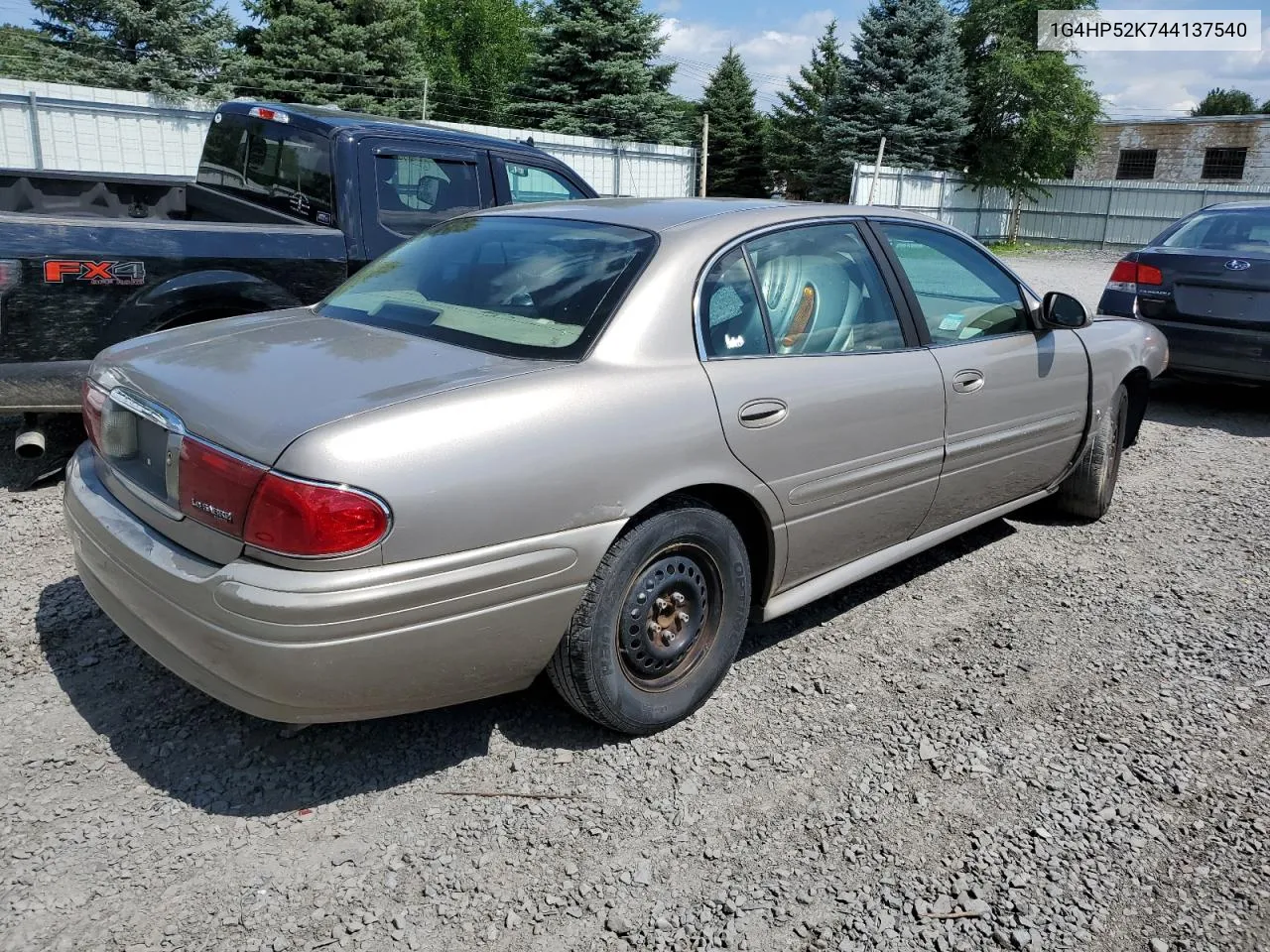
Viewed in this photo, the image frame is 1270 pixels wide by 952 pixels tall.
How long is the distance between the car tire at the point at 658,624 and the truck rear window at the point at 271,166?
3.39 m

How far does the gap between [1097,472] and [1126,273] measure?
3288mm

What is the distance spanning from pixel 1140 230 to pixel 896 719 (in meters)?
32.4

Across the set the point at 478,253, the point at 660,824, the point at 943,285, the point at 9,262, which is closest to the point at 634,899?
the point at 660,824

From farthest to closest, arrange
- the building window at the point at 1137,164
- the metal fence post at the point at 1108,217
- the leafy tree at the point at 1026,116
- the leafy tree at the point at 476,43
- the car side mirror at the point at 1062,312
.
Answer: the leafy tree at the point at 476,43, the building window at the point at 1137,164, the leafy tree at the point at 1026,116, the metal fence post at the point at 1108,217, the car side mirror at the point at 1062,312

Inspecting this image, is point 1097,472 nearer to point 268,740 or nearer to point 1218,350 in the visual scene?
point 1218,350

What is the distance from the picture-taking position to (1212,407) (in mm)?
7836

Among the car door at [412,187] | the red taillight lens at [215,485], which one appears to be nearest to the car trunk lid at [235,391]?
the red taillight lens at [215,485]

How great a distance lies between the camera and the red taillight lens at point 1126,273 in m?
7.36

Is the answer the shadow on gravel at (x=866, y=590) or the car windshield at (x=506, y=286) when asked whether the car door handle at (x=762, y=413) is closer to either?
the car windshield at (x=506, y=286)

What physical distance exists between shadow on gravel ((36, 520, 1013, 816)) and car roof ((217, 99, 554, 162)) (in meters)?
3.22

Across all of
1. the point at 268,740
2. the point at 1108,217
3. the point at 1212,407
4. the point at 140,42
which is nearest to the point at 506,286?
the point at 268,740


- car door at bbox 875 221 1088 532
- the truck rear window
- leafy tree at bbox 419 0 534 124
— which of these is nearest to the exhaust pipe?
the truck rear window

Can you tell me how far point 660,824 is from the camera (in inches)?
105

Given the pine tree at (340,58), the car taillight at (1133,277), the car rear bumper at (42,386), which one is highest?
the pine tree at (340,58)
